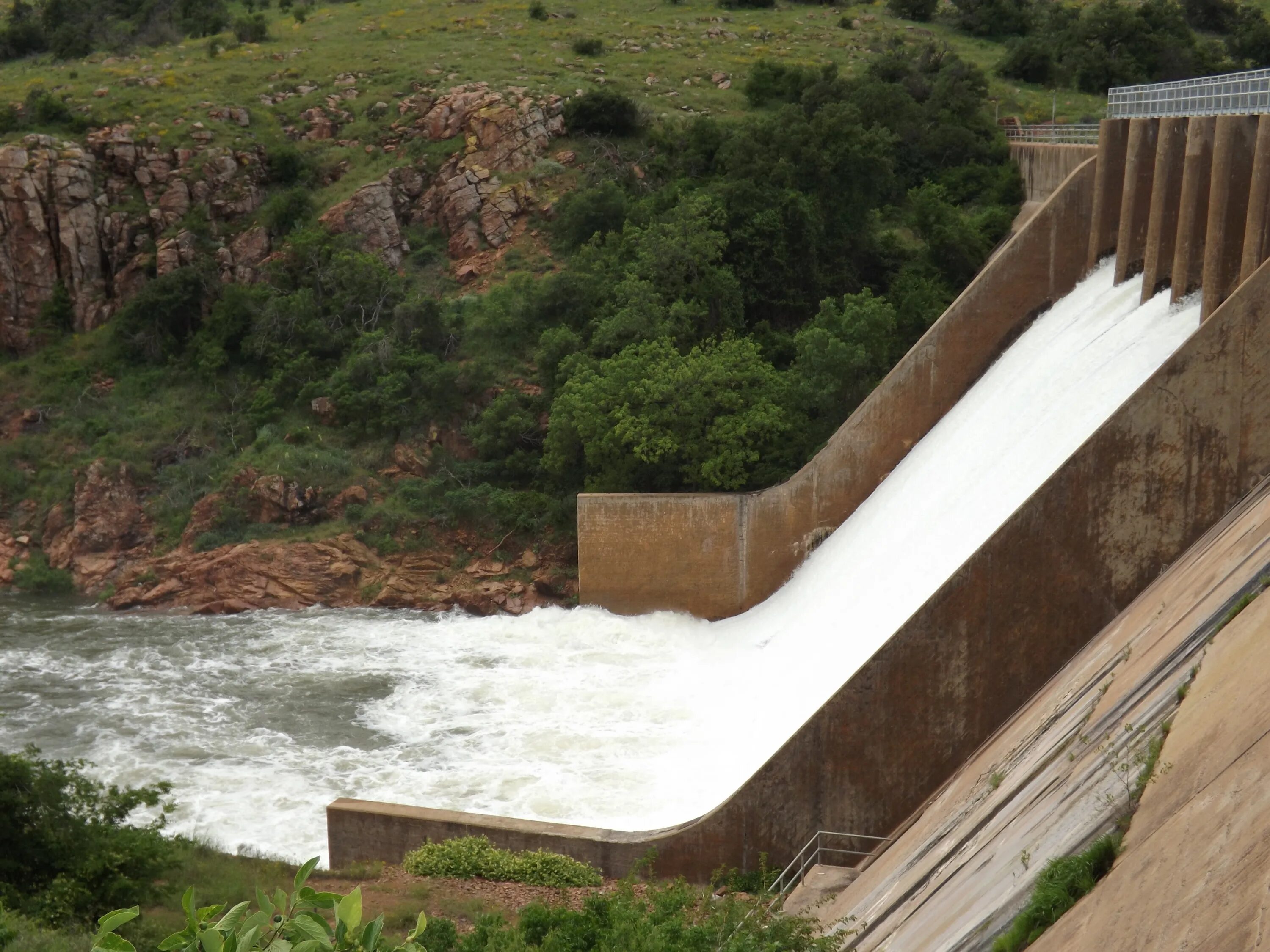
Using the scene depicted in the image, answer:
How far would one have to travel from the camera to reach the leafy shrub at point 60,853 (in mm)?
11922

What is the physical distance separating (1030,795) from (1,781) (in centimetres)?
871

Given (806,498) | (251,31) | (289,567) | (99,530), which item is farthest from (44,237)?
(806,498)

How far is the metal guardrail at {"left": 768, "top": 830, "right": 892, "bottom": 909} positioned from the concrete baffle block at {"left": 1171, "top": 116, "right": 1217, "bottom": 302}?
830cm

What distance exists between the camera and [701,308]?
27.2 meters

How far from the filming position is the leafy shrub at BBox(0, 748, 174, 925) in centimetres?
1192

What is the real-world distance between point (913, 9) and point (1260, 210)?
35233 millimetres

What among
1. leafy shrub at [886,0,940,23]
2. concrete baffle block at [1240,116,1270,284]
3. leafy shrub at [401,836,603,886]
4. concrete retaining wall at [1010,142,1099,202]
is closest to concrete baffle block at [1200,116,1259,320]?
concrete baffle block at [1240,116,1270,284]

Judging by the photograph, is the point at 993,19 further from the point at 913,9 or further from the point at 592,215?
the point at 592,215

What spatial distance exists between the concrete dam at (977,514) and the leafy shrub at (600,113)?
495 inches

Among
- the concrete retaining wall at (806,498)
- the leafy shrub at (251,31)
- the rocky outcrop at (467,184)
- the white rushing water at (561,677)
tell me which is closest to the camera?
the white rushing water at (561,677)

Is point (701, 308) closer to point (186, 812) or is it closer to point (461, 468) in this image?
point (461, 468)

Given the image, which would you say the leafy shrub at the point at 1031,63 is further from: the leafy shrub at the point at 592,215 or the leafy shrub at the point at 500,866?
the leafy shrub at the point at 500,866

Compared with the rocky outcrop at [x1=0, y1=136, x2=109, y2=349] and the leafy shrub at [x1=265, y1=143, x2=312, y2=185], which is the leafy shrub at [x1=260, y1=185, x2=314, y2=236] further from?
the rocky outcrop at [x1=0, y1=136, x2=109, y2=349]

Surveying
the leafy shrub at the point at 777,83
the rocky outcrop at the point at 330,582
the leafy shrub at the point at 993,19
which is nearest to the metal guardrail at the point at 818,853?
the rocky outcrop at the point at 330,582
